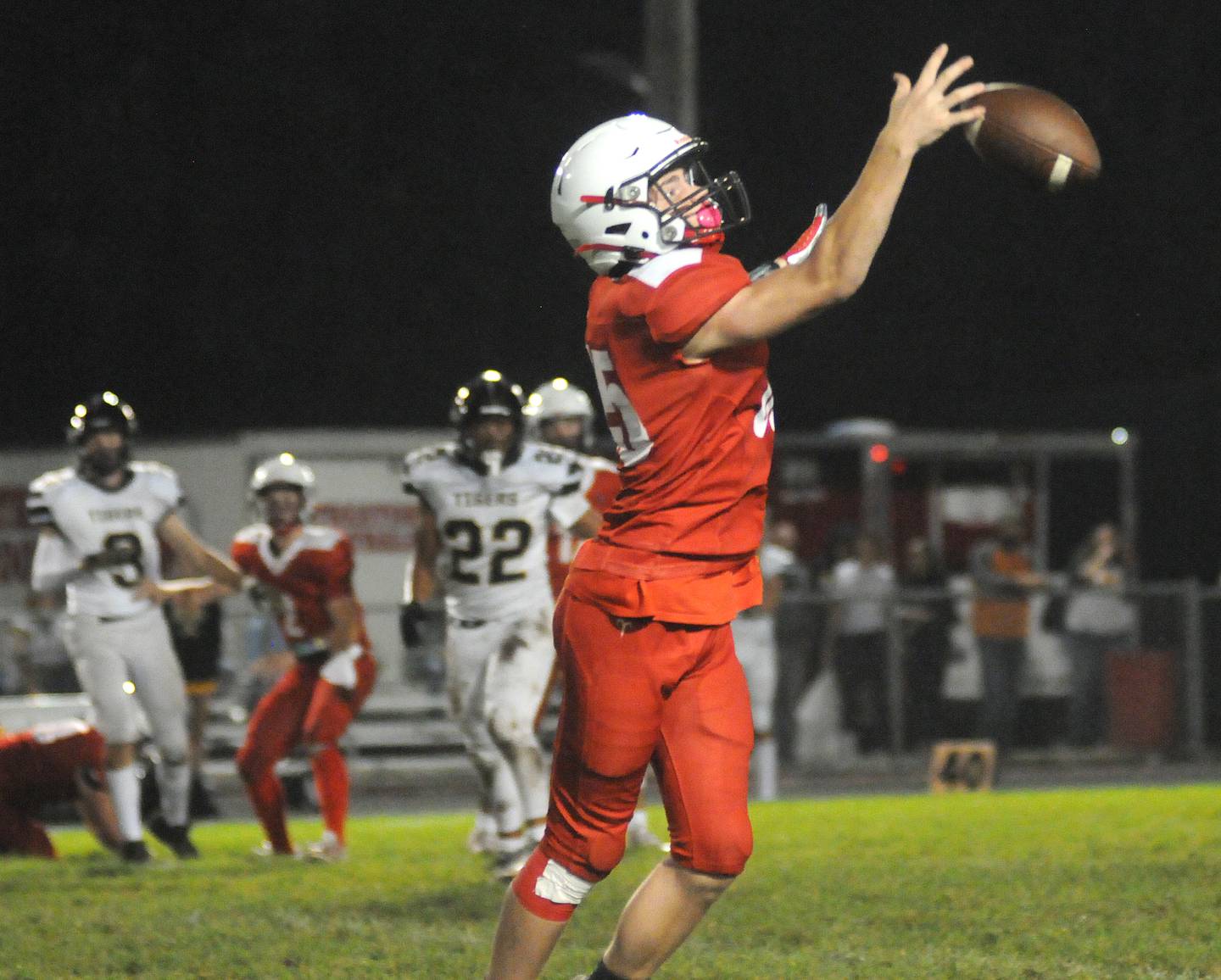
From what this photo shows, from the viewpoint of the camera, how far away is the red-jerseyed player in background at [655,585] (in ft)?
14.8

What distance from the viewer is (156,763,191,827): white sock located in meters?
9.27

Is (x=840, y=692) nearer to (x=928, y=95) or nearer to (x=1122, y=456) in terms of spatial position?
(x=1122, y=456)

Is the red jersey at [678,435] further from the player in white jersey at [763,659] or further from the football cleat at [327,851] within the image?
the player in white jersey at [763,659]

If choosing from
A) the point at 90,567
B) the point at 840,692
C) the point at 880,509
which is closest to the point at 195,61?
the point at 880,509

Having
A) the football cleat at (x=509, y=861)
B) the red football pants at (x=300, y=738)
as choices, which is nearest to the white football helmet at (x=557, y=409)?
the red football pants at (x=300, y=738)

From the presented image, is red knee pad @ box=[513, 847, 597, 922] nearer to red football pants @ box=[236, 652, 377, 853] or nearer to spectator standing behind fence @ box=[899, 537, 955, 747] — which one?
red football pants @ box=[236, 652, 377, 853]

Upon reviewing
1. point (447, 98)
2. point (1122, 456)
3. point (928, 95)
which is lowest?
point (1122, 456)

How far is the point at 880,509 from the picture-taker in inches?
718

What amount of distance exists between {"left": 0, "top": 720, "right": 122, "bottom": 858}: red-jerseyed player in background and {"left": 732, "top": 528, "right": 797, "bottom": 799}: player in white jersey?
4474 mm

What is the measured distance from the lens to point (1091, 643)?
14.5 metres

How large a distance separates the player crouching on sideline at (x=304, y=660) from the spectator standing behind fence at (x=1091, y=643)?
6890 mm

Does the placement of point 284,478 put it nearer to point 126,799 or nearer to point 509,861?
point 126,799

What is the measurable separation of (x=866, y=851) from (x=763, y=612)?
14.9ft

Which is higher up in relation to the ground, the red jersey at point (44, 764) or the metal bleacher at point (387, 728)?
the red jersey at point (44, 764)
